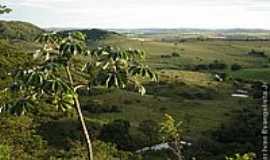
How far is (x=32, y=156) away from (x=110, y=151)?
6.06 metres

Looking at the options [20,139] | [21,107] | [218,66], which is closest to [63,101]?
[21,107]

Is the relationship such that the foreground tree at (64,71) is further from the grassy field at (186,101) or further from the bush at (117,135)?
the grassy field at (186,101)

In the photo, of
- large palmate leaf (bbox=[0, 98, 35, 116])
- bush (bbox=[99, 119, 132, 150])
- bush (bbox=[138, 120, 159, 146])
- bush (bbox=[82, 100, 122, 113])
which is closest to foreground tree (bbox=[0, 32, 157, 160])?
large palmate leaf (bbox=[0, 98, 35, 116])

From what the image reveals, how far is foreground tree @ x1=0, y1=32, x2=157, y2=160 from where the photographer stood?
1095cm

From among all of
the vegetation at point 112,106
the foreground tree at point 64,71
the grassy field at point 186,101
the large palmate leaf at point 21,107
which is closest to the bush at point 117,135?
the vegetation at point 112,106

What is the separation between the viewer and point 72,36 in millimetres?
11742

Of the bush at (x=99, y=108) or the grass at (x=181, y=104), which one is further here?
the bush at (x=99, y=108)

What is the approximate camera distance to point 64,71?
12.0 m

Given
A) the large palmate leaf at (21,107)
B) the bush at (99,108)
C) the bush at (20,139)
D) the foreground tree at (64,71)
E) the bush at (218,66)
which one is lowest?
the bush at (218,66)

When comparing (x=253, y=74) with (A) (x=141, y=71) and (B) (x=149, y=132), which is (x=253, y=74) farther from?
(A) (x=141, y=71)

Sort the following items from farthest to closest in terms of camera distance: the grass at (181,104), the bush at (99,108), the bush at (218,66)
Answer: the bush at (218,66), the bush at (99,108), the grass at (181,104)

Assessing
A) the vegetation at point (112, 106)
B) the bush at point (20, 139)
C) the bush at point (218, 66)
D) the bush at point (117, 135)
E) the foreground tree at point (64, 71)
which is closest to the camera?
the foreground tree at point (64, 71)

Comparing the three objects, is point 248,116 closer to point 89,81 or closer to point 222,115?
point 222,115

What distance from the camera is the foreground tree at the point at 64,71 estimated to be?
431 inches
